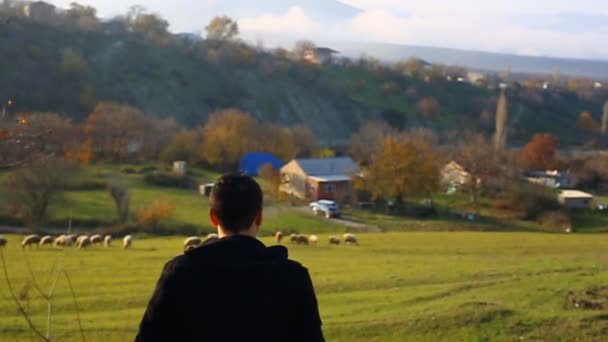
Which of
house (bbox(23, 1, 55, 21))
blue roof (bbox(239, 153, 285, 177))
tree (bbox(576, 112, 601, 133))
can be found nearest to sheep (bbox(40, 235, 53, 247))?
blue roof (bbox(239, 153, 285, 177))

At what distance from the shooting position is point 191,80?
99.5 m

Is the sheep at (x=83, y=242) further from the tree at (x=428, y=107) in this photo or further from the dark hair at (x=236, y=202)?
the tree at (x=428, y=107)

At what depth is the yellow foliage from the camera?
135ft

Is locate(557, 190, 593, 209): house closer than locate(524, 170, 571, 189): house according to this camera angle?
Yes

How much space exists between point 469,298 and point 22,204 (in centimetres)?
3289

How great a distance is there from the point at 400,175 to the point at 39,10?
7353cm

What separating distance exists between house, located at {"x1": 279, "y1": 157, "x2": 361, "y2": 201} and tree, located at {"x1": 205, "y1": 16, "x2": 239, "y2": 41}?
67057mm

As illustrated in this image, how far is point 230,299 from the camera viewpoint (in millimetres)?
3928

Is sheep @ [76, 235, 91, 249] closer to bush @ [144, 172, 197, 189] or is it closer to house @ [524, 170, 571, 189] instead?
bush @ [144, 172, 197, 189]

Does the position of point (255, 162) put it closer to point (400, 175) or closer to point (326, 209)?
point (400, 175)

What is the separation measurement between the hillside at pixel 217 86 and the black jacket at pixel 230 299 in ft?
237

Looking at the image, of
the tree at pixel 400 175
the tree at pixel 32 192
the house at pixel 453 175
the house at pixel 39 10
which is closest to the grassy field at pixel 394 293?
the tree at pixel 32 192

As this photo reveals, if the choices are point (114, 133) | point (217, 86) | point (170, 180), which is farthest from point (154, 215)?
point (217, 86)

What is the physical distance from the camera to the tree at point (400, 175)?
55250mm
